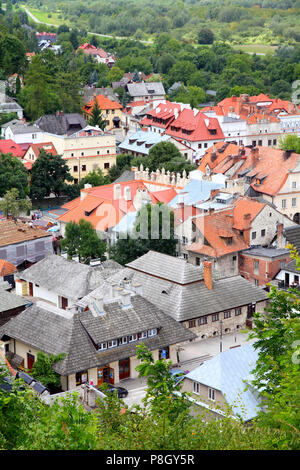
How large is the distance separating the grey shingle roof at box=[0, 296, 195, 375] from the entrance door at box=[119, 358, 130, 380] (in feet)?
1.86

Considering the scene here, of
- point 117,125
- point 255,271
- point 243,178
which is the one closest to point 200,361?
point 255,271

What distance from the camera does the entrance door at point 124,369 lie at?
38.3 m

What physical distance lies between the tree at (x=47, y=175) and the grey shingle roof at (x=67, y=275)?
23.4 meters

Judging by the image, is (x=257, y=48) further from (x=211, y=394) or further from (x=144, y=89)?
(x=211, y=394)

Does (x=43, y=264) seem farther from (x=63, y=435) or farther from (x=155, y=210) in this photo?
(x=63, y=435)

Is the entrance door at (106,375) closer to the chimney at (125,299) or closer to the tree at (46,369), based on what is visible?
the tree at (46,369)

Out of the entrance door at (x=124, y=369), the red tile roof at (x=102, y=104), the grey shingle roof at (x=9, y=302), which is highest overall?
the red tile roof at (x=102, y=104)

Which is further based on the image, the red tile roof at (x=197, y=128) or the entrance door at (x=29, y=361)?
the red tile roof at (x=197, y=128)

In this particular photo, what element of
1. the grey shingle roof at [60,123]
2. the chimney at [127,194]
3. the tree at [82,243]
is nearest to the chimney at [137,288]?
the tree at [82,243]

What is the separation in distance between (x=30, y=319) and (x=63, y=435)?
22.1 metres

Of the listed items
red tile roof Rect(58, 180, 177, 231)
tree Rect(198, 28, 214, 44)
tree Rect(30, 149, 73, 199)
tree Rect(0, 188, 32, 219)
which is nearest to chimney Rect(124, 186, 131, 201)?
red tile roof Rect(58, 180, 177, 231)

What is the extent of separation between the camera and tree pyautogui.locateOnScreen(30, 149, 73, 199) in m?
70.8

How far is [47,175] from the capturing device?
71.3 m

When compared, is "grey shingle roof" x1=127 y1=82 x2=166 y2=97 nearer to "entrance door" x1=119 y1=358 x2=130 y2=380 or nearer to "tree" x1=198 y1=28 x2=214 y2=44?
"tree" x1=198 y1=28 x2=214 y2=44
